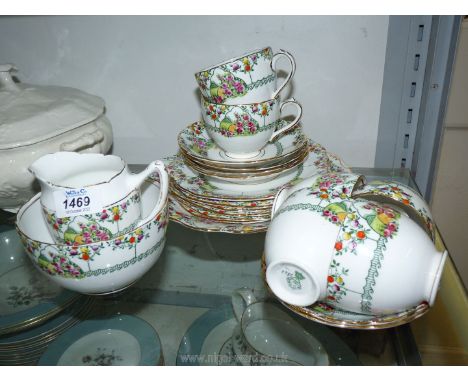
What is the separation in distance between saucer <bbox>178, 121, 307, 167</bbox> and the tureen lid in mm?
147

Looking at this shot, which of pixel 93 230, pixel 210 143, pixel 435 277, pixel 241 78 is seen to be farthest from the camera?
pixel 210 143

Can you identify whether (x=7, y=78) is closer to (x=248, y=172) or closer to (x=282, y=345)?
(x=248, y=172)

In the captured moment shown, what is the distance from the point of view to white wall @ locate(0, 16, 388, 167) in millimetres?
735

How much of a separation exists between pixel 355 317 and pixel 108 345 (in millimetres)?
337

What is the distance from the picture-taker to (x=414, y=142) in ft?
2.61

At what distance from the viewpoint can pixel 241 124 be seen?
2.08 feet

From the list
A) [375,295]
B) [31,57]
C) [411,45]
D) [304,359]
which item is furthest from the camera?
[31,57]

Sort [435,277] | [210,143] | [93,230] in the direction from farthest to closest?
[210,143], [93,230], [435,277]

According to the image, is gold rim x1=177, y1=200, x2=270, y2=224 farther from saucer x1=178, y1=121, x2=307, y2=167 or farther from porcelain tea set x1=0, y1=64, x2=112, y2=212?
porcelain tea set x1=0, y1=64, x2=112, y2=212

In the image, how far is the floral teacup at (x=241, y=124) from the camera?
0.63 metres

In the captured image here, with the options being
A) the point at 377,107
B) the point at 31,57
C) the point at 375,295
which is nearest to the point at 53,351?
the point at 375,295

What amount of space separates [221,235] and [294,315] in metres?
0.22

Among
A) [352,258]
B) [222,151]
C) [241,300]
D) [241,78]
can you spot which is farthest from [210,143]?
[352,258]
